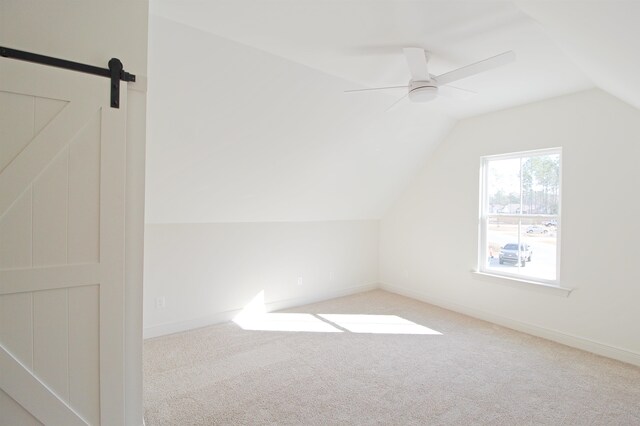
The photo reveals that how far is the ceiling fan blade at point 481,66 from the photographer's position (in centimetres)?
203

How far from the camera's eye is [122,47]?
1.70 m

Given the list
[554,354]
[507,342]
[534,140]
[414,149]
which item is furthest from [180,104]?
[554,354]

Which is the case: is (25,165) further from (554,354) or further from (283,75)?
(554,354)

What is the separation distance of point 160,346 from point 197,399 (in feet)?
3.76

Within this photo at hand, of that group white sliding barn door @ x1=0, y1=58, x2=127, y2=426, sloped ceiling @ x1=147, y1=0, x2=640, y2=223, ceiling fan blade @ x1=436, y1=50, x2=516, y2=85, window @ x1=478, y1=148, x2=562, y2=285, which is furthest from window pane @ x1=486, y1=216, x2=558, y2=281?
white sliding barn door @ x1=0, y1=58, x2=127, y2=426

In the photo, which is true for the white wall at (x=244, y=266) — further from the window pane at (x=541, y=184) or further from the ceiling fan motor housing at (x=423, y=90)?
the ceiling fan motor housing at (x=423, y=90)

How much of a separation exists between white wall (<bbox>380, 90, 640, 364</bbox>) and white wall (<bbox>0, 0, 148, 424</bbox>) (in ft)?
12.9

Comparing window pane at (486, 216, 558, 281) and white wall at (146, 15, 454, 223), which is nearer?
white wall at (146, 15, 454, 223)

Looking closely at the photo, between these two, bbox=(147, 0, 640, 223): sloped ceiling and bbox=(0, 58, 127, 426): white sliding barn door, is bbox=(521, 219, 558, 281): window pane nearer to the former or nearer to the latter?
bbox=(147, 0, 640, 223): sloped ceiling

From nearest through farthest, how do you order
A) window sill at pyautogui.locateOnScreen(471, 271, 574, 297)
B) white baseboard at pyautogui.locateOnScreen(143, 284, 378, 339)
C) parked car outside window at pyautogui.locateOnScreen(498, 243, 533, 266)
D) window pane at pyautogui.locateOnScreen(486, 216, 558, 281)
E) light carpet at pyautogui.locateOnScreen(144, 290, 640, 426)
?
light carpet at pyautogui.locateOnScreen(144, 290, 640, 426) < window sill at pyautogui.locateOnScreen(471, 271, 574, 297) < white baseboard at pyautogui.locateOnScreen(143, 284, 378, 339) < window pane at pyautogui.locateOnScreen(486, 216, 558, 281) < parked car outside window at pyautogui.locateOnScreen(498, 243, 533, 266)

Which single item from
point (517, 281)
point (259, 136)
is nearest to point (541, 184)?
point (517, 281)

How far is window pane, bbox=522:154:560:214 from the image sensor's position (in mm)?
3637

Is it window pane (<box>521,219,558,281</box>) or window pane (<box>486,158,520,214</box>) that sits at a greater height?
window pane (<box>486,158,520,214</box>)

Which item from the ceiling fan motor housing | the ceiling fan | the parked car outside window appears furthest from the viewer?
the parked car outside window
